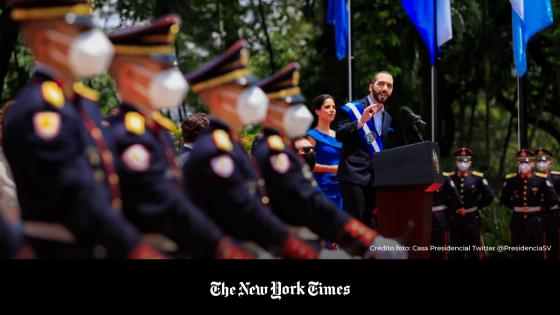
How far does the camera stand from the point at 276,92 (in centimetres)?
433

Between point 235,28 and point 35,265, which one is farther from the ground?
point 235,28

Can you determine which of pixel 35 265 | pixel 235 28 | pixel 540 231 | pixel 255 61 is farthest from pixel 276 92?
pixel 255 61

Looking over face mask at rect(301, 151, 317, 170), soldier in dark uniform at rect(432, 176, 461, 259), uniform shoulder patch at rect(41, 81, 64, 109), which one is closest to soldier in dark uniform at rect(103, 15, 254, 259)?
uniform shoulder patch at rect(41, 81, 64, 109)

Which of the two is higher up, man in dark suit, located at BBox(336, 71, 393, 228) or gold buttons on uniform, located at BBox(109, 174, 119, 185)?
gold buttons on uniform, located at BBox(109, 174, 119, 185)

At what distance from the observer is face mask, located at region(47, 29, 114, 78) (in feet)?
10.8

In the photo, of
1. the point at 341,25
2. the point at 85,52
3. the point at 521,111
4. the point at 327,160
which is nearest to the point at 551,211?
the point at 521,111

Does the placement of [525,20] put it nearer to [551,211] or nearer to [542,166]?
[542,166]

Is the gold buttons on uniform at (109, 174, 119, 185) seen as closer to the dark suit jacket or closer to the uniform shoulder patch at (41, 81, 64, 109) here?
the uniform shoulder patch at (41, 81, 64, 109)

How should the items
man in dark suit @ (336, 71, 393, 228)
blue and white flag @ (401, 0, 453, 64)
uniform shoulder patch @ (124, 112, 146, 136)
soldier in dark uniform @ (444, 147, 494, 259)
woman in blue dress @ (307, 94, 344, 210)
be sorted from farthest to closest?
soldier in dark uniform @ (444, 147, 494, 259), blue and white flag @ (401, 0, 453, 64), woman in blue dress @ (307, 94, 344, 210), man in dark suit @ (336, 71, 393, 228), uniform shoulder patch @ (124, 112, 146, 136)

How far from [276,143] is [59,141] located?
1.27m

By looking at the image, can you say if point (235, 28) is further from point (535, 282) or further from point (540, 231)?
point (535, 282)

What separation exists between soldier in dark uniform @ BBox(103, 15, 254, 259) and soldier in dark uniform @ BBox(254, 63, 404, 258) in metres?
0.65

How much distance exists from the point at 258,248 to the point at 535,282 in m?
1.46

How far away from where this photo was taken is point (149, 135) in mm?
3656
